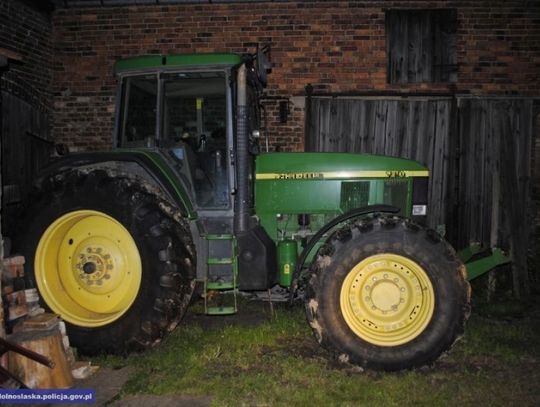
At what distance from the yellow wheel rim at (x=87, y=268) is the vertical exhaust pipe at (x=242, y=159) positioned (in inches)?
37.7

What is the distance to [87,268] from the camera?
4.09 meters

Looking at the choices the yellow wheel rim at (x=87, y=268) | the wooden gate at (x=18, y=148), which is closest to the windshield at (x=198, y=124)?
the yellow wheel rim at (x=87, y=268)

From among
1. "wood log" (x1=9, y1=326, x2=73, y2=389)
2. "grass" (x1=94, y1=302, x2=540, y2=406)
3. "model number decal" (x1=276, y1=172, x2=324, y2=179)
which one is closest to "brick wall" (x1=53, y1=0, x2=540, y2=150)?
"model number decal" (x1=276, y1=172, x2=324, y2=179)

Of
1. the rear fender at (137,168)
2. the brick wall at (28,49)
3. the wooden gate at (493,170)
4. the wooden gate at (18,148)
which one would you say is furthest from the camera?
the wooden gate at (493,170)

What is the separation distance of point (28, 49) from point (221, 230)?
14.6 feet

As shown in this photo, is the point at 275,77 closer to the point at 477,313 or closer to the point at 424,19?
the point at 424,19

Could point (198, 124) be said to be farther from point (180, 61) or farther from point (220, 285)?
point (220, 285)

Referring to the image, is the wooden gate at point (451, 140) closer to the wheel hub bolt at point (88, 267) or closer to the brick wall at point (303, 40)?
the brick wall at point (303, 40)

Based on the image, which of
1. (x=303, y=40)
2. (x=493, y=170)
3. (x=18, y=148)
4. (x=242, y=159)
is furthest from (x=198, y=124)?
(x=493, y=170)

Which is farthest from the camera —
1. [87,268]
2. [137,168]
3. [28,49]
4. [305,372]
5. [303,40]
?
[303,40]

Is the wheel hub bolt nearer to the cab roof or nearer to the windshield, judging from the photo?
the windshield

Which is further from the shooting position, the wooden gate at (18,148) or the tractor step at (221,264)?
the wooden gate at (18,148)

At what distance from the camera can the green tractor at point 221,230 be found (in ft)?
12.4

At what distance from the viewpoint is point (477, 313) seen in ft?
18.5
